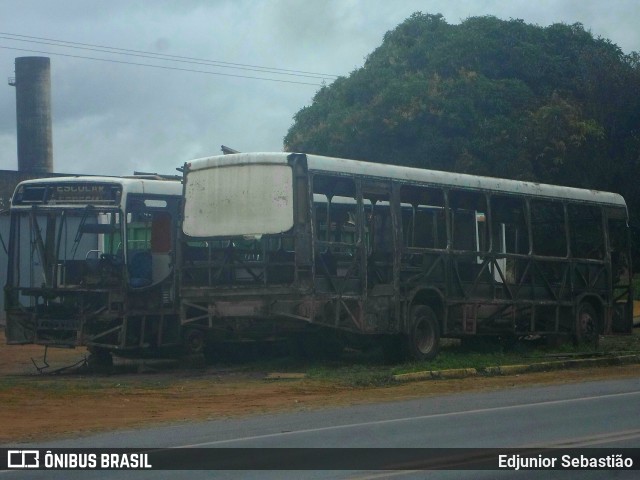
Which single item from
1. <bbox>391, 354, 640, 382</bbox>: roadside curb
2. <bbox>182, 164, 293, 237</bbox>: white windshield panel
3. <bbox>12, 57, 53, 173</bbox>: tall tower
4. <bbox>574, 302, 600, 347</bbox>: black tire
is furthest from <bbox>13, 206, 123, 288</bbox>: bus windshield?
<bbox>12, 57, 53, 173</bbox>: tall tower

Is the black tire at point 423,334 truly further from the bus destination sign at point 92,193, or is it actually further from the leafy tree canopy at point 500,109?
the leafy tree canopy at point 500,109

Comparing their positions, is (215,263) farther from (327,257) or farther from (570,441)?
(570,441)

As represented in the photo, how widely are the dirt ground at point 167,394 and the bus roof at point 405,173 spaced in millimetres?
3456

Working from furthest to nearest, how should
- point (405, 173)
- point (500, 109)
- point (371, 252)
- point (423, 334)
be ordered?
point (500, 109), point (423, 334), point (405, 173), point (371, 252)

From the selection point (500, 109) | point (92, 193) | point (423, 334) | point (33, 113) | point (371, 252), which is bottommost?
point (423, 334)

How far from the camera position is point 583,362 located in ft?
61.3

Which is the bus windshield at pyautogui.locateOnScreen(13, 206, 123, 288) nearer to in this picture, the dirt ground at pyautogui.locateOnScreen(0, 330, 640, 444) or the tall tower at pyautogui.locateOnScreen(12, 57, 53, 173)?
the dirt ground at pyautogui.locateOnScreen(0, 330, 640, 444)

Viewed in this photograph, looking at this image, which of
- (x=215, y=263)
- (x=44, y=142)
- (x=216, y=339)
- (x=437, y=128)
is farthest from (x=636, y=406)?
(x=44, y=142)

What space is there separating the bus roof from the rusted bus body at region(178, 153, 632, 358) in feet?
0.08

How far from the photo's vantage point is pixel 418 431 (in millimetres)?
10750

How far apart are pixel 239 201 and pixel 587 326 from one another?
9374mm

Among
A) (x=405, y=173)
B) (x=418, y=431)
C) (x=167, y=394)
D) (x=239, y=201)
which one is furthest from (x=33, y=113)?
(x=418, y=431)

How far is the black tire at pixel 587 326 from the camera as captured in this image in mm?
21578

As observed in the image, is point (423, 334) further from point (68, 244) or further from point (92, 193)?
point (68, 244)
